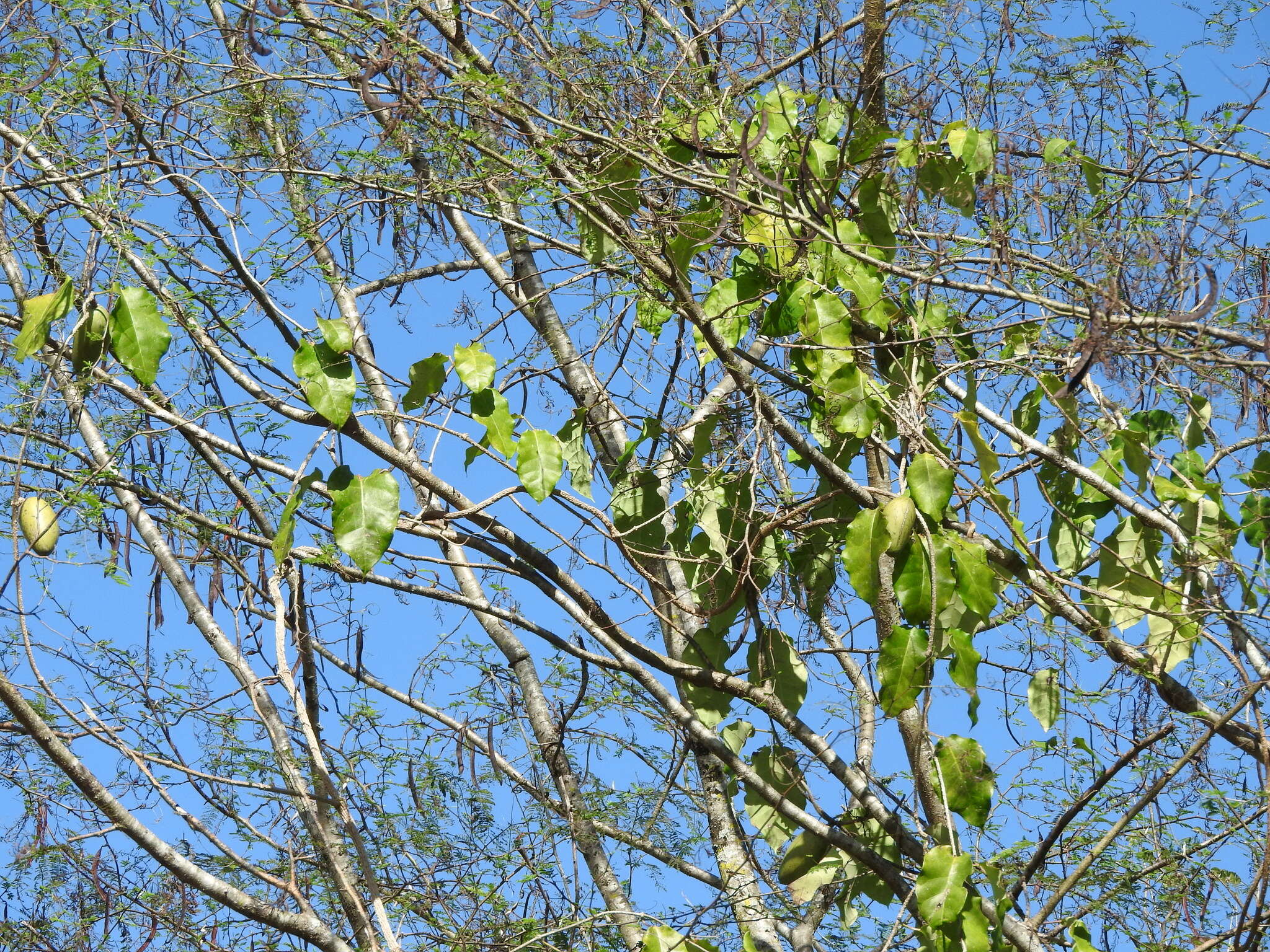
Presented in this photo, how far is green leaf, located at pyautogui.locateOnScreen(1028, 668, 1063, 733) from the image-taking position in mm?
3764

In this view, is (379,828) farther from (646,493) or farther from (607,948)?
(646,493)

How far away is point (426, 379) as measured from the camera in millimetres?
3121

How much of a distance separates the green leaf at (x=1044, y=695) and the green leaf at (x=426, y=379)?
1.84 metres

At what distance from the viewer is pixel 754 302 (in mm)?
3609

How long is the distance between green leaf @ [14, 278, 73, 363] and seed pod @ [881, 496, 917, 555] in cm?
163

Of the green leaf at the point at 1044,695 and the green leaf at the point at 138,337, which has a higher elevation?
the green leaf at the point at 138,337

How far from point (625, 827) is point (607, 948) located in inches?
29.5

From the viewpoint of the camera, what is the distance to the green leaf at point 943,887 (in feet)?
9.48

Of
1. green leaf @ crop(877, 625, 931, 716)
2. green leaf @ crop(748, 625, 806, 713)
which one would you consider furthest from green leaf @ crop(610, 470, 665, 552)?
green leaf @ crop(877, 625, 931, 716)

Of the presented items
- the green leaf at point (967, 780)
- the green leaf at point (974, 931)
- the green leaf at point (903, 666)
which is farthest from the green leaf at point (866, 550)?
the green leaf at point (974, 931)

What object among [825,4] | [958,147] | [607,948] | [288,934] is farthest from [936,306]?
[288,934]

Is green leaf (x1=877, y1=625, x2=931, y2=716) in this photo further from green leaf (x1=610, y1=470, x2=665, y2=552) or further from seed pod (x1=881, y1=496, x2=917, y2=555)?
green leaf (x1=610, y1=470, x2=665, y2=552)

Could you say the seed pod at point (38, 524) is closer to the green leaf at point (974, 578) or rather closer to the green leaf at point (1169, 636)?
the green leaf at point (974, 578)

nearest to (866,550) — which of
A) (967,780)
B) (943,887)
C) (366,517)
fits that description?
(967,780)
